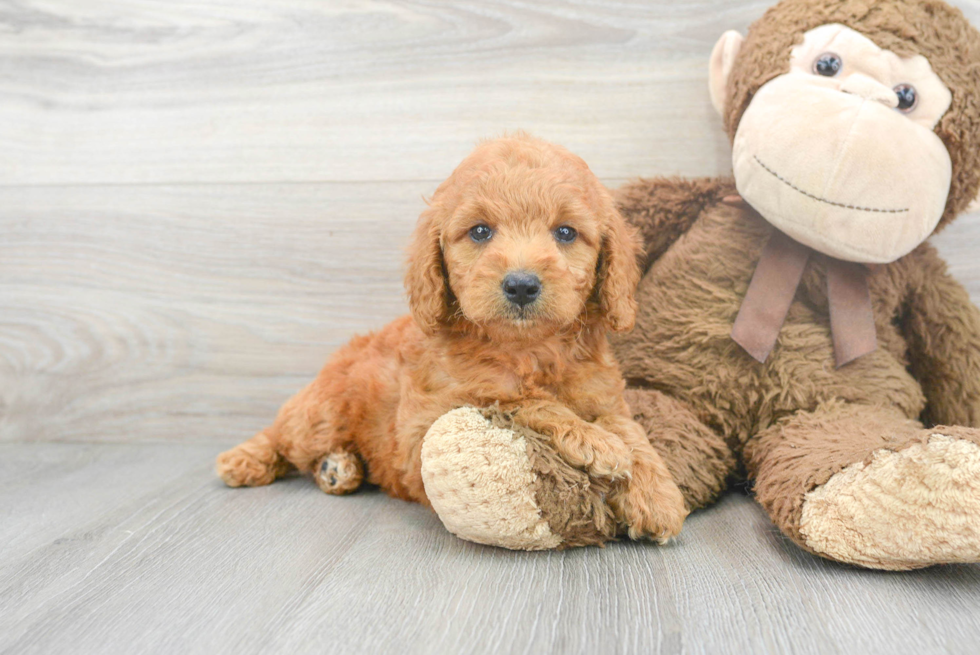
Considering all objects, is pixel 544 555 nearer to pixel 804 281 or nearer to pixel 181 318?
pixel 804 281

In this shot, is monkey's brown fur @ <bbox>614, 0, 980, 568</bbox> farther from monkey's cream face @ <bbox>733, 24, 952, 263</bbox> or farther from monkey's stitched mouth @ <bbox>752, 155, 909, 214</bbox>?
monkey's stitched mouth @ <bbox>752, 155, 909, 214</bbox>

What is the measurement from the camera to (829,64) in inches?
59.2

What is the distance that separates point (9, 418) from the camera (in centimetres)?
227

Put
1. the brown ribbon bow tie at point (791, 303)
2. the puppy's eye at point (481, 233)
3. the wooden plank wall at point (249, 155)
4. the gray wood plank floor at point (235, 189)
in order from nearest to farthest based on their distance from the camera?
the puppy's eye at point (481, 233), the brown ribbon bow tie at point (791, 303), the gray wood plank floor at point (235, 189), the wooden plank wall at point (249, 155)

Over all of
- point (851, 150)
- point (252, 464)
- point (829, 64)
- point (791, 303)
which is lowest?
point (252, 464)

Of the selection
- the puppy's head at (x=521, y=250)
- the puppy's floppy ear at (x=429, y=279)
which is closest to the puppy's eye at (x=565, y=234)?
the puppy's head at (x=521, y=250)

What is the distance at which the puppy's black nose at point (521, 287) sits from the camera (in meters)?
1.21

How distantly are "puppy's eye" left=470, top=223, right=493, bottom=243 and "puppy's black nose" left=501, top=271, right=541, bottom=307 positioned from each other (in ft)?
0.43

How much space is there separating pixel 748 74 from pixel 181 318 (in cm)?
172

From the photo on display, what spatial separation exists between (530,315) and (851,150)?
2.42 feet

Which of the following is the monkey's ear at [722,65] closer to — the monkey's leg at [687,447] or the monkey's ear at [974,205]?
the monkey's ear at [974,205]

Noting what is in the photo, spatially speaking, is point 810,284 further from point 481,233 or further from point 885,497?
point 481,233

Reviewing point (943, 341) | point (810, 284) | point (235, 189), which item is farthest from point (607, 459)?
point (235, 189)

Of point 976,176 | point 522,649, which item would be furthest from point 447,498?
point 976,176
